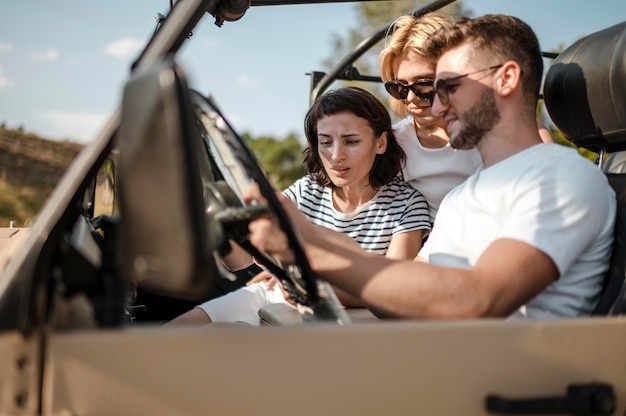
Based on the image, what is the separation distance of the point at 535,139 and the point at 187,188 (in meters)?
1.36

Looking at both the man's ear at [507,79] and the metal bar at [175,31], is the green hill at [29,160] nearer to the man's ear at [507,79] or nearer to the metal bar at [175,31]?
the man's ear at [507,79]

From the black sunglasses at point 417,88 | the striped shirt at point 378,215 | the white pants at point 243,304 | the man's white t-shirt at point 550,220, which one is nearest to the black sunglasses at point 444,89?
the man's white t-shirt at point 550,220

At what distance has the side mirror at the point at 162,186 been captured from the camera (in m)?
0.96

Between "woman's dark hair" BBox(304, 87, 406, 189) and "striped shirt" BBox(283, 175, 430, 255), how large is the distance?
0.20 feet

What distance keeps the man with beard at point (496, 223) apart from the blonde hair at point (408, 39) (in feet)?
1.43

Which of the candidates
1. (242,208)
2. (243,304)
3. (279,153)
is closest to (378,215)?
(243,304)

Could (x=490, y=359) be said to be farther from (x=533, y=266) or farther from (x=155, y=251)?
(x=155, y=251)

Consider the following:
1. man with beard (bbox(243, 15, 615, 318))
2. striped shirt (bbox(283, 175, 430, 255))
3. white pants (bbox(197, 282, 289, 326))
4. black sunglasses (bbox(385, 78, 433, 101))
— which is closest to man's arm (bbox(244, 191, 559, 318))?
man with beard (bbox(243, 15, 615, 318))

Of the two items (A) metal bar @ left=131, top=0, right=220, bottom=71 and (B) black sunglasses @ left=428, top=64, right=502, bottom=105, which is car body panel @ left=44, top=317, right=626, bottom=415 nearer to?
(A) metal bar @ left=131, top=0, right=220, bottom=71

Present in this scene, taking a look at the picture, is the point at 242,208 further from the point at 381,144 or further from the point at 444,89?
the point at 381,144

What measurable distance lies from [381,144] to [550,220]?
1.29 m

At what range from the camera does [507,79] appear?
202cm

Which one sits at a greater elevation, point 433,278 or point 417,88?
point 417,88

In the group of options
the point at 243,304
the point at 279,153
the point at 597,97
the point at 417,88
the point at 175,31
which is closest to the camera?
the point at 175,31
